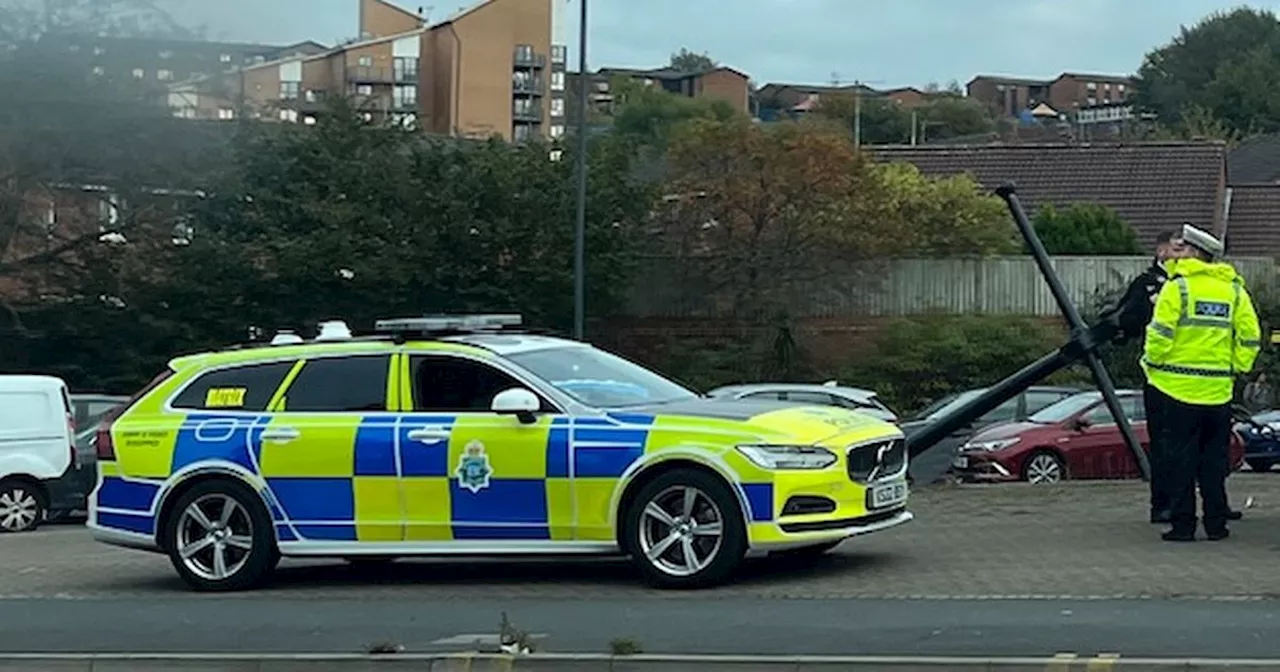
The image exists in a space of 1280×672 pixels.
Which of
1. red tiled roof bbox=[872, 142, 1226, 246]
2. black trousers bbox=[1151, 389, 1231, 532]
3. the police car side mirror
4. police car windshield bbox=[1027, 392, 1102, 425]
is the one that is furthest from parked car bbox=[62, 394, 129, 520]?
red tiled roof bbox=[872, 142, 1226, 246]

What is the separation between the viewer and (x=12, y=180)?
119 ft

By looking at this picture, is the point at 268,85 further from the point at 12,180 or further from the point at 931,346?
the point at 931,346

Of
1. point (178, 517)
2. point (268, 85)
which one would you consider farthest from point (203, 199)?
point (178, 517)

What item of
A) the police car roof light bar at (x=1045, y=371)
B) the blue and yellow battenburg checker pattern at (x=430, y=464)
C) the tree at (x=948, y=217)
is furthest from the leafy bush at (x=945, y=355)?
the blue and yellow battenburg checker pattern at (x=430, y=464)

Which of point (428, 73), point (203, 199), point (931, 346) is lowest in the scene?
A: point (931, 346)

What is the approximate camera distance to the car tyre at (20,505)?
21.9 m

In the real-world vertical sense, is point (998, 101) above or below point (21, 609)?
above

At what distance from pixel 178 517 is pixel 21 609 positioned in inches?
43.3

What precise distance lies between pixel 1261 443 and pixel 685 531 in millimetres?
20241

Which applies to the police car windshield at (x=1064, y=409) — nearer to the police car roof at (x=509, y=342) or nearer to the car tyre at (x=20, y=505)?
the car tyre at (x=20, y=505)

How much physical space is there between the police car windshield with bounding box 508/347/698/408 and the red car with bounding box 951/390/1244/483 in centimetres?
1163

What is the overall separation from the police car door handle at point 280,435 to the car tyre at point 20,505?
1059 cm

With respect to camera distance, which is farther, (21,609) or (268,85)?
(268,85)

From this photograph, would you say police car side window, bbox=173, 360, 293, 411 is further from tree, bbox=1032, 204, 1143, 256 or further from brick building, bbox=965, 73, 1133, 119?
brick building, bbox=965, 73, 1133, 119
